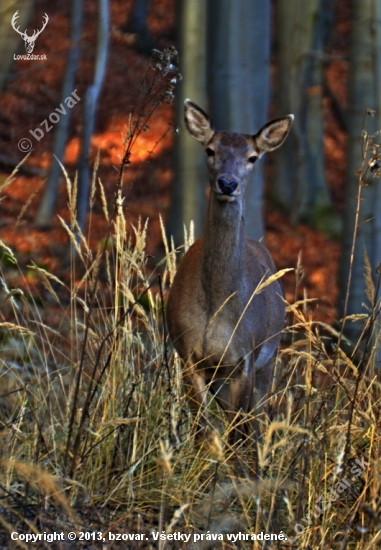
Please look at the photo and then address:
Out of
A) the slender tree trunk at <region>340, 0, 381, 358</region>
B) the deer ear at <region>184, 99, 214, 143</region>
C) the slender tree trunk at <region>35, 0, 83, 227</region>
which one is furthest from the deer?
the slender tree trunk at <region>35, 0, 83, 227</region>

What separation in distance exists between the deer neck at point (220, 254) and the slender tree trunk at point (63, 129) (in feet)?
17.8

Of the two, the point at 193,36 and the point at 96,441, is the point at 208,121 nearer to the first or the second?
the point at 96,441

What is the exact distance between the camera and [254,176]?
9562 millimetres

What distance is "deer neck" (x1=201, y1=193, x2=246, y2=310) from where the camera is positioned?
231 inches

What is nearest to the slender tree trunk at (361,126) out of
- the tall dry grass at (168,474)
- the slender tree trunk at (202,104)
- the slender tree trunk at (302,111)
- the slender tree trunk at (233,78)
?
the slender tree trunk at (233,78)

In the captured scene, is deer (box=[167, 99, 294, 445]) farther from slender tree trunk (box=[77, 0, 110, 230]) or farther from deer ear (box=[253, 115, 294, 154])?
slender tree trunk (box=[77, 0, 110, 230])

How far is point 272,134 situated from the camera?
620cm

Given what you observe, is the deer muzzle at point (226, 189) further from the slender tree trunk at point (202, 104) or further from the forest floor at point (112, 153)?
the forest floor at point (112, 153)

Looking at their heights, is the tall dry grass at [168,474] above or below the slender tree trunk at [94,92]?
below

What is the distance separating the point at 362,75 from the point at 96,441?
609 centimetres

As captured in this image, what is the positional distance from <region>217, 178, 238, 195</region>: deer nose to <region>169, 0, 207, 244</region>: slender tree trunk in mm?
3932

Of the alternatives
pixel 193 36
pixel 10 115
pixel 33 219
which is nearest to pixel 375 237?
pixel 193 36

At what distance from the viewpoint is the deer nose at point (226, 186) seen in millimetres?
5594

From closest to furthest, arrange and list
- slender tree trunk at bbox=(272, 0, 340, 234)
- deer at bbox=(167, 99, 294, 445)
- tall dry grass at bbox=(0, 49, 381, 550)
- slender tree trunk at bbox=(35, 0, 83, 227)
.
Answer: tall dry grass at bbox=(0, 49, 381, 550), deer at bbox=(167, 99, 294, 445), slender tree trunk at bbox=(35, 0, 83, 227), slender tree trunk at bbox=(272, 0, 340, 234)
